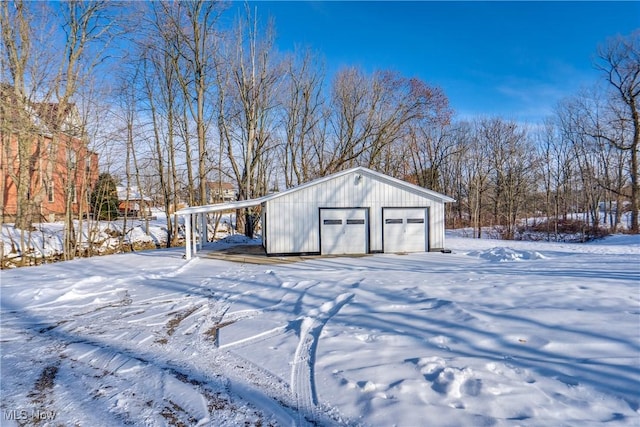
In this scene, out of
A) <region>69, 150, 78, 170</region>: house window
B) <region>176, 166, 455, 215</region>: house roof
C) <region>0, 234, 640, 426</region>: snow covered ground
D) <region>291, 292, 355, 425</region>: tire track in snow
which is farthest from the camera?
<region>69, 150, 78, 170</region>: house window

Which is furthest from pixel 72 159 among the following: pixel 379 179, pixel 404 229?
pixel 404 229

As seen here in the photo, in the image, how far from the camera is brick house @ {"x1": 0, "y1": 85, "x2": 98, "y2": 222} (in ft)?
39.0

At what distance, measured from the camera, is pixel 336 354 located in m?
3.31

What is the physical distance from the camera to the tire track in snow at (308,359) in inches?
97.5

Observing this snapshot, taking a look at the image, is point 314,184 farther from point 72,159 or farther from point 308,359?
point 72,159

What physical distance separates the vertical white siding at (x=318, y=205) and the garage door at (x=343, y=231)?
20 centimetres

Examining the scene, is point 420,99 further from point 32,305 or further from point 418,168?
point 32,305

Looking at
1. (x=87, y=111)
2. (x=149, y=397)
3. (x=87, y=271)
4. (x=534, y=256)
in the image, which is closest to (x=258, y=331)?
(x=149, y=397)

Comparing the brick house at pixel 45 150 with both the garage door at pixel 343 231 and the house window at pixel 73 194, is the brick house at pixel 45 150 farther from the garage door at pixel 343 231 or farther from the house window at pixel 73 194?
the garage door at pixel 343 231

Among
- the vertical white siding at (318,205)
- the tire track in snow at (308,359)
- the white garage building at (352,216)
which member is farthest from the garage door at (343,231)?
the tire track in snow at (308,359)

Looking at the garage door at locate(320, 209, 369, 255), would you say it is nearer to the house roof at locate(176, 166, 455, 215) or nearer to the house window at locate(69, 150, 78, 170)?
the house roof at locate(176, 166, 455, 215)

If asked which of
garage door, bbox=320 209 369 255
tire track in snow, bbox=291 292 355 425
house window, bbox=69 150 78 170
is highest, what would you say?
house window, bbox=69 150 78 170

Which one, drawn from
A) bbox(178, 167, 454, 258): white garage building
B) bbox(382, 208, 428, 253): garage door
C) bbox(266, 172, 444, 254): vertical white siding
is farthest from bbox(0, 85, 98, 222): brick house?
bbox(382, 208, 428, 253): garage door

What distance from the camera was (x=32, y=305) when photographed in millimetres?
5762
